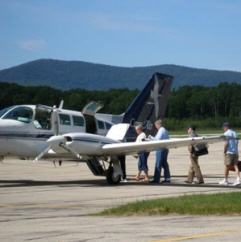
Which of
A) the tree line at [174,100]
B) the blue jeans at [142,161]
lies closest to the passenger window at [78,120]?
the blue jeans at [142,161]

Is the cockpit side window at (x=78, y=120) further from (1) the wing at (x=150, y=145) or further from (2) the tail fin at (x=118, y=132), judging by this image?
(1) the wing at (x=150, y=145)

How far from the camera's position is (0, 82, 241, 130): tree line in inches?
2315

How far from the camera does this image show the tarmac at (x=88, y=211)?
10.6 m

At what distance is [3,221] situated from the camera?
13086 millimetres

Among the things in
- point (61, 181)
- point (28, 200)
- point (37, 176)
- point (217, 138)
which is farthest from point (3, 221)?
point (37, 176)

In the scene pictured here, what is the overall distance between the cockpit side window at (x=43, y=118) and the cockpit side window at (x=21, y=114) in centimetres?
21

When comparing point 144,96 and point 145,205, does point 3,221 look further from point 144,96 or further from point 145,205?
point 144,96

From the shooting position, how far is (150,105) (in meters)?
26.0

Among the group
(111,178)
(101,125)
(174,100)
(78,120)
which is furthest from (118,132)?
(174,100)

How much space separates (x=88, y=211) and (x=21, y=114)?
24.4 ft

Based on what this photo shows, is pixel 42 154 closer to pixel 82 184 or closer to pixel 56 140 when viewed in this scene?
pixel 56 140

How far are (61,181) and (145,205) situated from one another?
9.40m

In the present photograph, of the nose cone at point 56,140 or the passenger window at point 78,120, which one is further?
the passenger window at point 78,120

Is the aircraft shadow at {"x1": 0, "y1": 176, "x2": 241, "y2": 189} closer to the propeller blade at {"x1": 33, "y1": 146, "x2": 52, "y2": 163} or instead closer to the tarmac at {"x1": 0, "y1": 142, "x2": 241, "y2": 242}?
the tarmac at {"x1": 0, "y1": 142, "x2": 241, "y2": 242}
